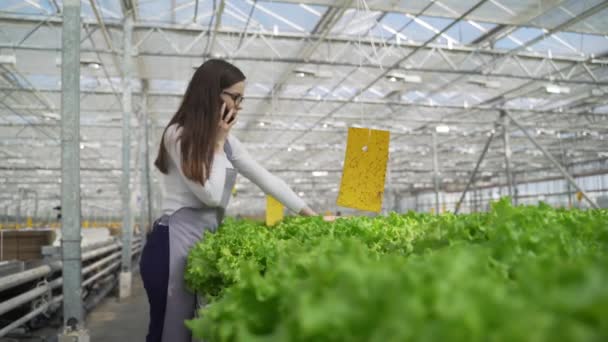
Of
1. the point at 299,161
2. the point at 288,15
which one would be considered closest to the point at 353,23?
the point at 288,15

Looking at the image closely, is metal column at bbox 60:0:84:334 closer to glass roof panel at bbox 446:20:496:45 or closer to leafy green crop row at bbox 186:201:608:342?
leafy green crop row at bbox 186:201:608:342

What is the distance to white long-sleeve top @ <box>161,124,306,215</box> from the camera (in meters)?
2.64

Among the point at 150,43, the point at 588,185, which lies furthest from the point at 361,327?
the point at 588,185

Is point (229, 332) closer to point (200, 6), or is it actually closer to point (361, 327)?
point (361, 327)

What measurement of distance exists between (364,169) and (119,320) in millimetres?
5566

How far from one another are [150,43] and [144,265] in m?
12.6

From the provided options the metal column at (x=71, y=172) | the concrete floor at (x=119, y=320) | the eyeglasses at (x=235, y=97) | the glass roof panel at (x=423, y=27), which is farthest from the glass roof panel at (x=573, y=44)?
the eyeglasses at (x=235, y=97)

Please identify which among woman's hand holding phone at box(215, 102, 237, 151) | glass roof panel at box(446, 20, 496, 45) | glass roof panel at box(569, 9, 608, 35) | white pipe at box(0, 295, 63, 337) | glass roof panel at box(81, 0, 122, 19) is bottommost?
white pipe at box(0, 295, 63, 337)

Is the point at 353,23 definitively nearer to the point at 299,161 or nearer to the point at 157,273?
the point at 157,273

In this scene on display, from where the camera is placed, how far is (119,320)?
8.49 m

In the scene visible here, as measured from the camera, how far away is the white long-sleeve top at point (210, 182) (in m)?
2.64

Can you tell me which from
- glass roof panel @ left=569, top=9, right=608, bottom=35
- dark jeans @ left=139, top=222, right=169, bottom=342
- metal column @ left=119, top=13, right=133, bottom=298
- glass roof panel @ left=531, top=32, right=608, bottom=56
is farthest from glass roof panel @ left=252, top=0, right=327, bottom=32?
dark jeans @ left=139, top=222, right=169, bottom=342

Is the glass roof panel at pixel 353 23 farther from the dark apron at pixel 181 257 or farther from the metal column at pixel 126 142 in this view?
the dark apron at pixel 181 257

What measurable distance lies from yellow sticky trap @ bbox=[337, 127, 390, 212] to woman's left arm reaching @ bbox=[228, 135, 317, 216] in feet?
5.35
